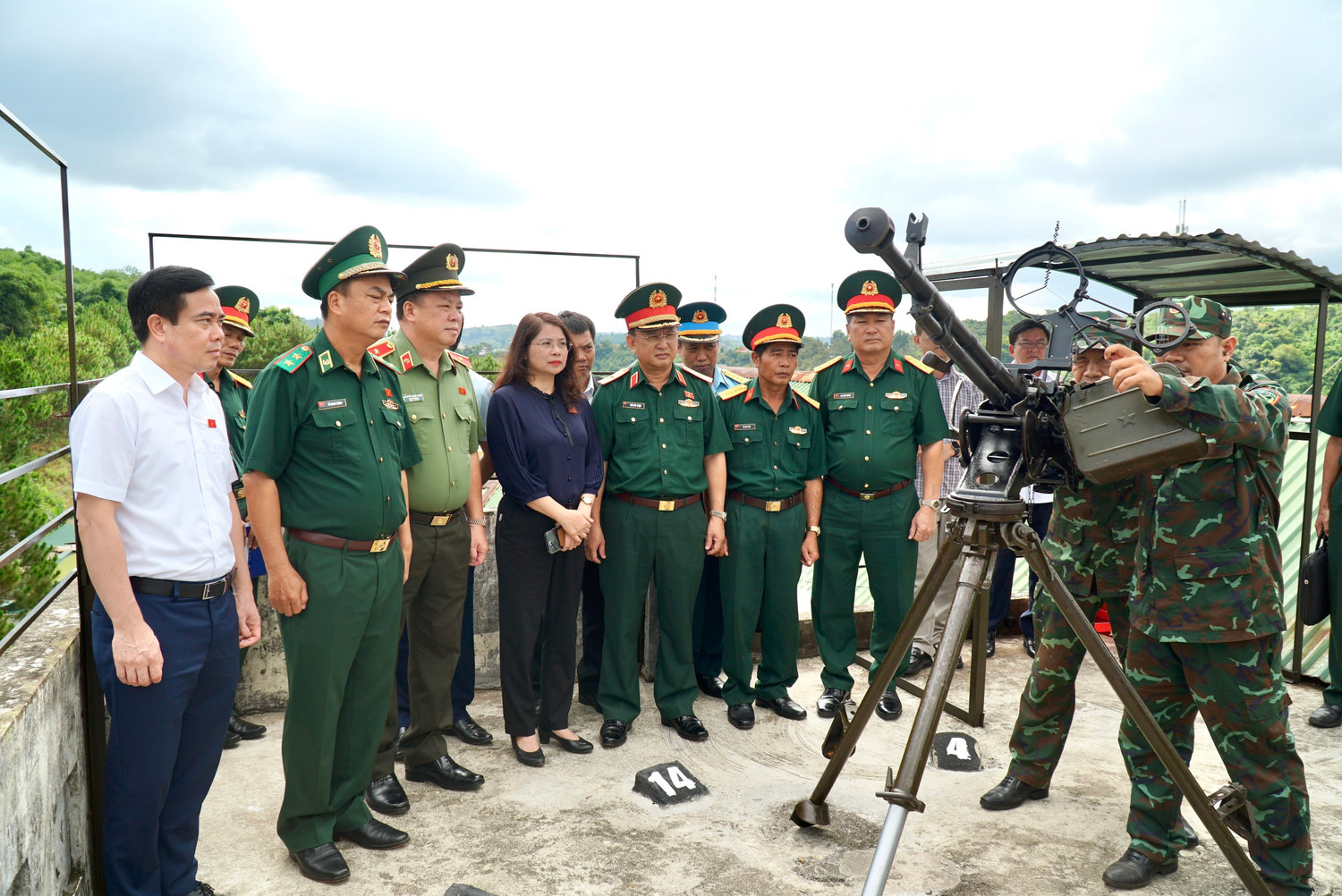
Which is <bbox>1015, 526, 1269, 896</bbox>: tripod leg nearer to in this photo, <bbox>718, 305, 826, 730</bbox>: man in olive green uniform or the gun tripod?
the gun tripod

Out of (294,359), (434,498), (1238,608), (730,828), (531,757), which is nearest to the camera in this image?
(1238,608)

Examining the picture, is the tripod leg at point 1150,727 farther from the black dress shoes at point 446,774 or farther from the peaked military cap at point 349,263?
the black dress shoes at point 446,774

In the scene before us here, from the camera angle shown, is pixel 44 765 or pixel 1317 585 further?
pixel 1317 585

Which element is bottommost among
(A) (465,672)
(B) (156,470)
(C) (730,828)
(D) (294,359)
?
(C) (730,828)

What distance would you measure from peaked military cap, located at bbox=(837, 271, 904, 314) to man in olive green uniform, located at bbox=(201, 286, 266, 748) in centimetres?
302

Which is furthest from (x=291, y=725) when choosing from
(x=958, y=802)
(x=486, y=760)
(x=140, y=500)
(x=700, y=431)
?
(x=958, y=802)

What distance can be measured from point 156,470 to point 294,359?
627 millimetres

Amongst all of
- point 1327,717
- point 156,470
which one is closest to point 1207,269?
point 1327,717

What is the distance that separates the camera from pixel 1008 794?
11.7 ft

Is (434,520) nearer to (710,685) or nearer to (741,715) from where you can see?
(741,715)

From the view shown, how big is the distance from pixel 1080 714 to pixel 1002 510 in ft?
8.58

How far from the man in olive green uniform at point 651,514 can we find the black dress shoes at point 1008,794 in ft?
4.33

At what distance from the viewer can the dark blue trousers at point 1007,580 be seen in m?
5.46

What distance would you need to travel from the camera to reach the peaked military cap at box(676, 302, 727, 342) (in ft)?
17.2
